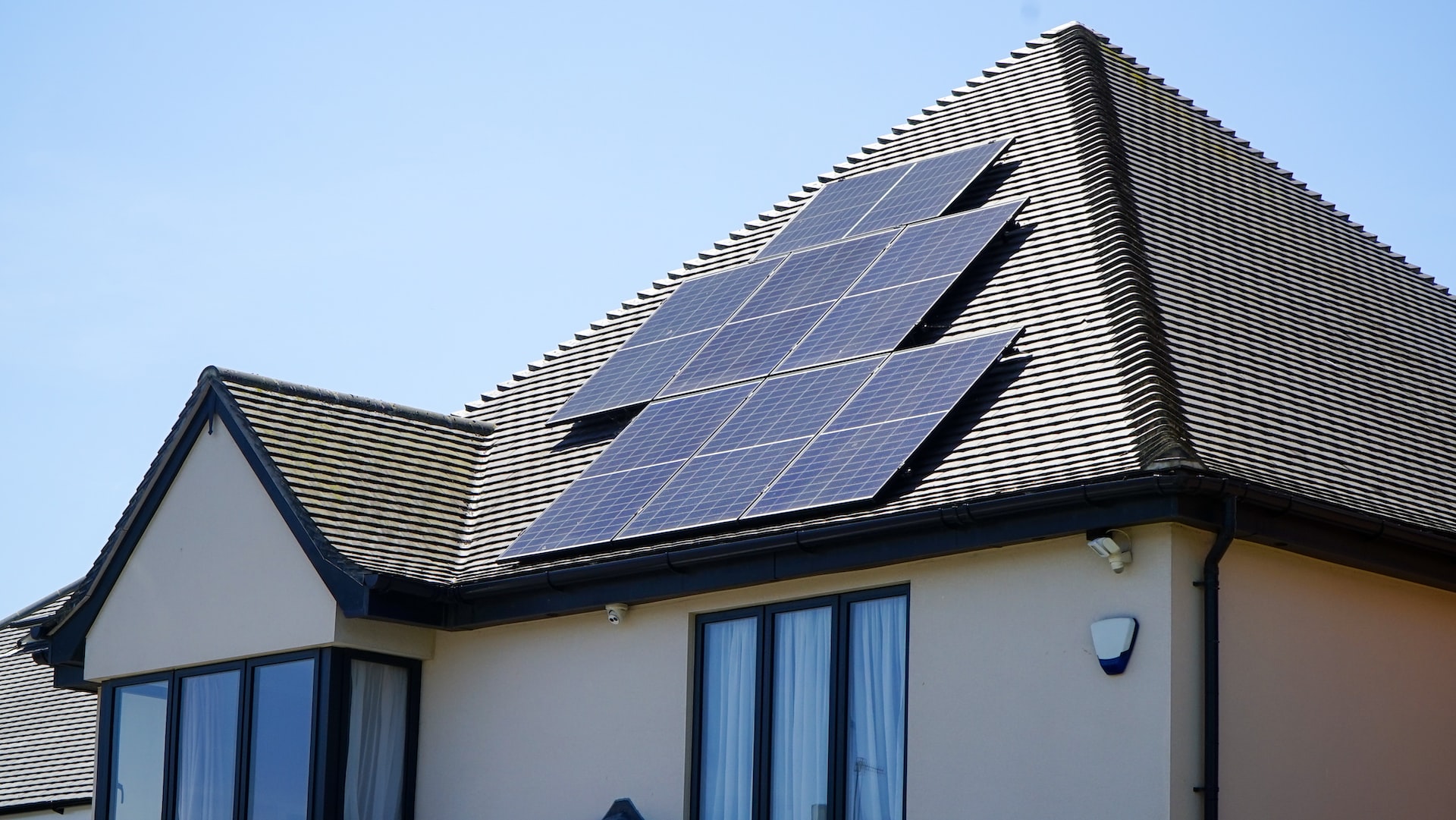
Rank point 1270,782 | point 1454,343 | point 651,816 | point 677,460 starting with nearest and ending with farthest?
point 1270,782
point 651,816
point 677,460
point 1454,343

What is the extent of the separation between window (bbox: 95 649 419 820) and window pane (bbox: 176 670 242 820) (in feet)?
0.03

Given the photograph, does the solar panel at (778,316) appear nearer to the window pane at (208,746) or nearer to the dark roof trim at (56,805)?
the window pane at (208,746)

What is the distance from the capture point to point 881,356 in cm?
1588

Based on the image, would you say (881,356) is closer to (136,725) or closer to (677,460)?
(677,460)

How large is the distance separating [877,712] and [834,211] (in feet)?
24.0

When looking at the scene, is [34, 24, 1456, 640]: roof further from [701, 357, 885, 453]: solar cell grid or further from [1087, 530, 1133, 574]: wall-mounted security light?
[701, 357, 885, 453]: solar cell grid

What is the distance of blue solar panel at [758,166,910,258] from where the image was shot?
63.3 feet

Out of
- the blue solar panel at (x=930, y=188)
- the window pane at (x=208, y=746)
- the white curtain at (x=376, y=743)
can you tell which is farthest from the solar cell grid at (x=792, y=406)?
the window pane at (x=208, y=746)

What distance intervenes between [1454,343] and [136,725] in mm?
13381

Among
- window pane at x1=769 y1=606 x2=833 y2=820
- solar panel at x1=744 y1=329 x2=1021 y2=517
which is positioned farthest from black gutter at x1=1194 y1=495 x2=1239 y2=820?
window pane at x1=769 y1=606 x2=833 y2=820

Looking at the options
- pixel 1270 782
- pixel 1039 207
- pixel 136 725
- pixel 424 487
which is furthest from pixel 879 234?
pixel 136 725

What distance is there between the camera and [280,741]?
17.1 meters

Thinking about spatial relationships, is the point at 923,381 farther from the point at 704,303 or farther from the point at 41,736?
the point at 41,736

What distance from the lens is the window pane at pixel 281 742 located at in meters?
16.9
